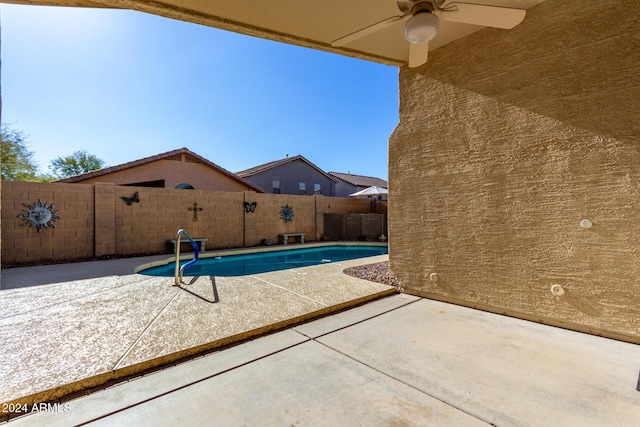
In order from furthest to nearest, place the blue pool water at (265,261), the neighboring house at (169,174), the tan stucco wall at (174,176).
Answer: the tan stucco wall at (174,176) < the neighboring house at (169,174) < the blue pool water at (265,261)

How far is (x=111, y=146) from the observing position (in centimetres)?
1703

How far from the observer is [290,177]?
19906 mm

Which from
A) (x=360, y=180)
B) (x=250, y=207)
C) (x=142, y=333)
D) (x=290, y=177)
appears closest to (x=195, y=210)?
(x=250, y=207)

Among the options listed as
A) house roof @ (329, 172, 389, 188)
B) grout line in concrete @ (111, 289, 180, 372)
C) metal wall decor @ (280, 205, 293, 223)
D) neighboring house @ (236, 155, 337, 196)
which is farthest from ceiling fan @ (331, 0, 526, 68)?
house roof @ (329, 172, 389, 188)

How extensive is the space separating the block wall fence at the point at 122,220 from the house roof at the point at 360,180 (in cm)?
1449

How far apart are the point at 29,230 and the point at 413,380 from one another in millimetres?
8511

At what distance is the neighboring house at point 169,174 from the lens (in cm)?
1086

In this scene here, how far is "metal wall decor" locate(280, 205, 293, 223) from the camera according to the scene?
10898 millimetres

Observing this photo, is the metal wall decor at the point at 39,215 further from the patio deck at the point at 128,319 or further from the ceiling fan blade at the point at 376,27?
the ceiling fan blade at the point at 376,27

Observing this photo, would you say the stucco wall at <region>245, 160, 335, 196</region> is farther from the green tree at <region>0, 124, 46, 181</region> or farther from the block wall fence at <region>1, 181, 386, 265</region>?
the green tree at <region>0, 124, 46, 181</region>

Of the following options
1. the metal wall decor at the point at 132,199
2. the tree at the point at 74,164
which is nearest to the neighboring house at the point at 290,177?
the metal wall decor at the point at 132,199

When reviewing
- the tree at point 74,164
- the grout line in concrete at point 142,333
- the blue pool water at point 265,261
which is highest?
the tree at point 74,164

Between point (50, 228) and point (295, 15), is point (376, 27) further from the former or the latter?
point (50, 228)

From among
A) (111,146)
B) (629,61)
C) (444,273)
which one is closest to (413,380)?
(444,273)
